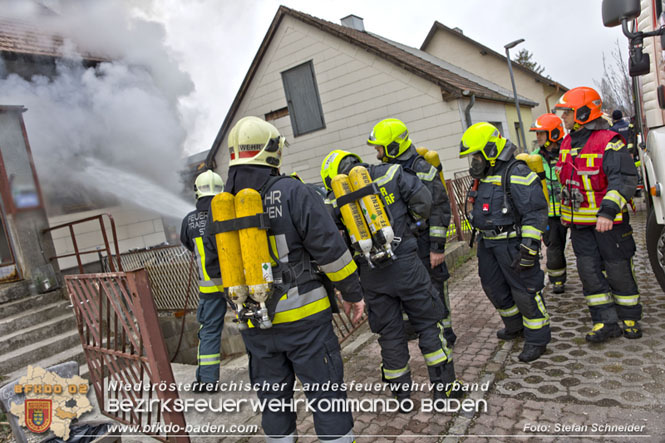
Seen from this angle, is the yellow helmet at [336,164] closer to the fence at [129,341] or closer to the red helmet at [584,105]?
the fence at [129,341]

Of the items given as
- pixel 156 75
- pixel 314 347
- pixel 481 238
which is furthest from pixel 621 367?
pixel 156 75

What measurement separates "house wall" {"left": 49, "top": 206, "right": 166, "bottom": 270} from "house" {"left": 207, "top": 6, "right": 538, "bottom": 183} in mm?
6406

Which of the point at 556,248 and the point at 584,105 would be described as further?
the point at 556,248

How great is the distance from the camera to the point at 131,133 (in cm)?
804

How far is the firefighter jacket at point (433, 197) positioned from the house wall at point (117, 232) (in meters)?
5.86

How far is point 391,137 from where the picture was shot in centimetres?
371

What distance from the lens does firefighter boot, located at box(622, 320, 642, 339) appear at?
3.54m

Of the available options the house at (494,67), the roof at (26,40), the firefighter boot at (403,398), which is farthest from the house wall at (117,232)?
the house at (494,67)

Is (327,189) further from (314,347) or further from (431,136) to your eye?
(431,136)

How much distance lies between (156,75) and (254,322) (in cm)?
818

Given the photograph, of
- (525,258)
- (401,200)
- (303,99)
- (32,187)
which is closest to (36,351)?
→ (32,187)

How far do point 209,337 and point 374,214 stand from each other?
231cm

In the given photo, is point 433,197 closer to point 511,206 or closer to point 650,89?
point 511,206

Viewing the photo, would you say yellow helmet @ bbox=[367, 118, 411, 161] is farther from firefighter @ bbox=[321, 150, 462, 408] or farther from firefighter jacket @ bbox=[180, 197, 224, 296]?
firefighter jacket @ bbox=[180, 197, 224, 296]
